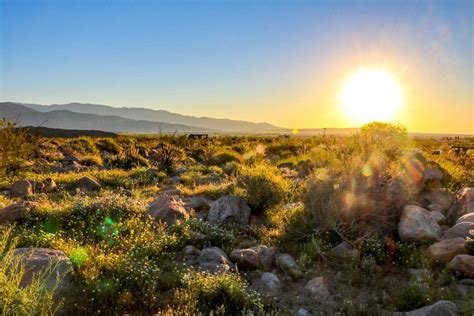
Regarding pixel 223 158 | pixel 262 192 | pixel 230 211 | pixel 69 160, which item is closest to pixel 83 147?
pixel 69 160

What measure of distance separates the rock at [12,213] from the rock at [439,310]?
27.7ft

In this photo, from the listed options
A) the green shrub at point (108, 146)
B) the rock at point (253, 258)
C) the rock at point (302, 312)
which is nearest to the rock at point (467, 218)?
the rock at point (253, 258)

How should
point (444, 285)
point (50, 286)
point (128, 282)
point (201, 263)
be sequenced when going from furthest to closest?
point (201, 263)
point (444, 285)
point (128, 282)
point (50, 286)

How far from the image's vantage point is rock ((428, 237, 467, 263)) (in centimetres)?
694

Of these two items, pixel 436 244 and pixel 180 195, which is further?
pixel 180 195

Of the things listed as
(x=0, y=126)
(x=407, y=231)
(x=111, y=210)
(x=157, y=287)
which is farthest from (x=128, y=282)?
(x=0, y=126)

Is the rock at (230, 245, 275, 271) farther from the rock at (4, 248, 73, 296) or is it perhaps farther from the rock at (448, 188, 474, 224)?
the rock at (448, 188, 474, 224)

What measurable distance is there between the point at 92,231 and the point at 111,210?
123cm

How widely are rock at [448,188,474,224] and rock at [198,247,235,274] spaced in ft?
17.9

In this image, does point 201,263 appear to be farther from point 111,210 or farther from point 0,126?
point 0,126

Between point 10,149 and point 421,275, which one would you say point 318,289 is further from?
point 10,149

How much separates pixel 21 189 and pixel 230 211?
762cm

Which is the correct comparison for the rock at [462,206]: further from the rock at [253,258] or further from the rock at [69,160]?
the rock at [69,160]

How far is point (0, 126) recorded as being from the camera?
15297 mm
